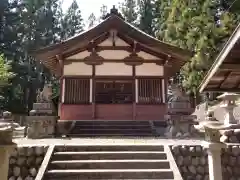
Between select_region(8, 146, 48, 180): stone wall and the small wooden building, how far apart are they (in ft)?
20.5

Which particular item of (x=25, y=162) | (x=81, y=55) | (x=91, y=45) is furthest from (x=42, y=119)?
(x=91, y=45)

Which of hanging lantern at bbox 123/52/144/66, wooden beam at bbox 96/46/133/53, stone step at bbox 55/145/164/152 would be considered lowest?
stone step at bbox 55/145/164/152

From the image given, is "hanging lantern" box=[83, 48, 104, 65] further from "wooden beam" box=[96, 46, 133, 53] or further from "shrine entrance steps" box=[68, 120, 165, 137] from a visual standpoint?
"shrine entrance steps" box=[68, 120, 165, 137]

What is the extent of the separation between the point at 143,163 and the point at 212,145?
2.37 meters

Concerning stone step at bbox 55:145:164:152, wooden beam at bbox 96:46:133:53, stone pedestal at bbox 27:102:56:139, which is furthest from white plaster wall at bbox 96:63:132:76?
stone step at bbox 55:145:164:152

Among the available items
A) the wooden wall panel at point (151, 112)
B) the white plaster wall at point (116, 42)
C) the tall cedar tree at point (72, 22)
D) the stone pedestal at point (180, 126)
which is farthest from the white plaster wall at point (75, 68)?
the tall cedar tree at point (72, 22)

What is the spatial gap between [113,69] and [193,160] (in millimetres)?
7799

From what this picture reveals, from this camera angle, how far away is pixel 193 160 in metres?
8.23

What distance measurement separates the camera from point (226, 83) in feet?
16.6

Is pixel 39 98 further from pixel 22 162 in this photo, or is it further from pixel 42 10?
pixel 42 10

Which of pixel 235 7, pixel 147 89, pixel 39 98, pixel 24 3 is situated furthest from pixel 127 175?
pixel 24 3

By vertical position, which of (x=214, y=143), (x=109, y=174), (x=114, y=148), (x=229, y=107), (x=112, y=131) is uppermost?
(x=229, y=107)

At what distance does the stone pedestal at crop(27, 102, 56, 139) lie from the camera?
1138 cm

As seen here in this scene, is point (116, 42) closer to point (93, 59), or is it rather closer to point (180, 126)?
point (93, 59)
